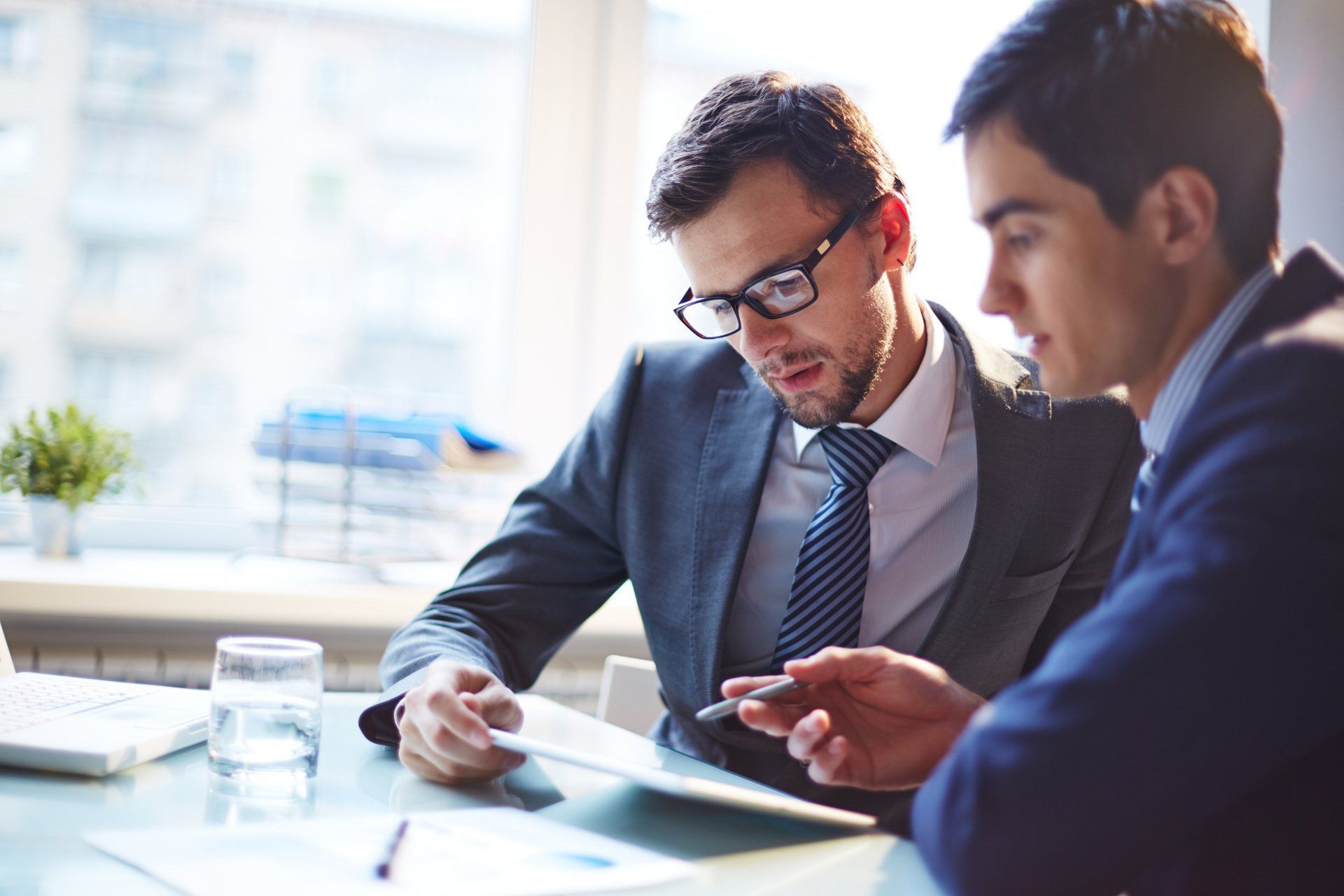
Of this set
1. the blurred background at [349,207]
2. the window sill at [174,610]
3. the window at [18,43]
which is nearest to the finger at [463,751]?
the window sill at [174,610]

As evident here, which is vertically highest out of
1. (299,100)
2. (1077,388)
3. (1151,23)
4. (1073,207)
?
(299,100)

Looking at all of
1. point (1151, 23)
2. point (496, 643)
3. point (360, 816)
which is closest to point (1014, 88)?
point (1151, 23)

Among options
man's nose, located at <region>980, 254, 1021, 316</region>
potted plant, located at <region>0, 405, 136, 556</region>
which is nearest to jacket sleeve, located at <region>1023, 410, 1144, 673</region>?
man's nose, located at <region>980, 254, 1021, 316</region>

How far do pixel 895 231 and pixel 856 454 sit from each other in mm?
322

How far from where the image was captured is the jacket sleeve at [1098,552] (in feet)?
4.98

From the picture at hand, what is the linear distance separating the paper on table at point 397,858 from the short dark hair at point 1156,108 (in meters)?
0.59

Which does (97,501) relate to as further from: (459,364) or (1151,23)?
(1151,23)

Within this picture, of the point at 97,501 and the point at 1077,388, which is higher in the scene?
the point at 1077,388

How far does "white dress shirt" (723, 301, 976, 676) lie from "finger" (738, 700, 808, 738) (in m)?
0.43

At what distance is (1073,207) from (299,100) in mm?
1930

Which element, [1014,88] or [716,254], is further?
[716,254]

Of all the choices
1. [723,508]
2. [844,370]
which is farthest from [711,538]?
[844,370]

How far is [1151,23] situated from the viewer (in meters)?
0.78

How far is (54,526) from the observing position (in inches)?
80.0
